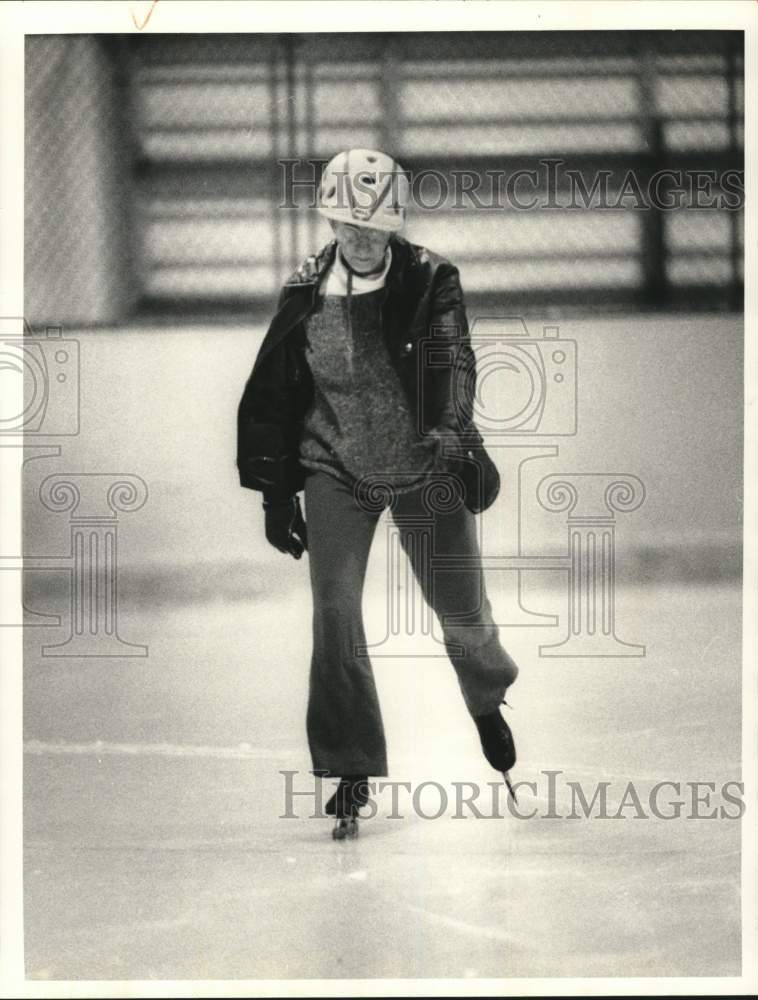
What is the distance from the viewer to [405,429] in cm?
284

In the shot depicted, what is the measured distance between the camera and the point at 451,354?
9.36 feet

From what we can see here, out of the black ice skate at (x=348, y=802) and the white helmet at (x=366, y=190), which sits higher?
the white helmet at (x=366, y=190)

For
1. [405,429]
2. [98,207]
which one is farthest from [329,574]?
[98,207]

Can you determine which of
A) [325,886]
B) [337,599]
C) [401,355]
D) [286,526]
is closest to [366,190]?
[401,355]

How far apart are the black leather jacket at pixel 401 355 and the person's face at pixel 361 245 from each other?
22 mm

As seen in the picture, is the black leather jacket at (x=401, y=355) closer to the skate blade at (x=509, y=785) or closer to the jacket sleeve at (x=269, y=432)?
the jacket sleeve at (x=269, y=432)

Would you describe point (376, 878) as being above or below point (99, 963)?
above

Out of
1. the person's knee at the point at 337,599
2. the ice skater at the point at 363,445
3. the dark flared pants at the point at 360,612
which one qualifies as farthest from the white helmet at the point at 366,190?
the person's knee at the point at 337,599

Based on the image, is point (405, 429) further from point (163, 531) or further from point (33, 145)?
point (33, 145)

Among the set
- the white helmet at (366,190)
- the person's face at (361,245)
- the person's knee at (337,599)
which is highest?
the white helmet at (366,190)

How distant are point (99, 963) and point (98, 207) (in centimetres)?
155

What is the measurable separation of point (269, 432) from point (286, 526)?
0.20 metres

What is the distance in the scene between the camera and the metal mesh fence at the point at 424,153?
2.85m

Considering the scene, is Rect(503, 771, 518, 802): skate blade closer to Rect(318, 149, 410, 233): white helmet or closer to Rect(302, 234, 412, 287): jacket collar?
Rect(302, 234, 412, 287): jacket collar
